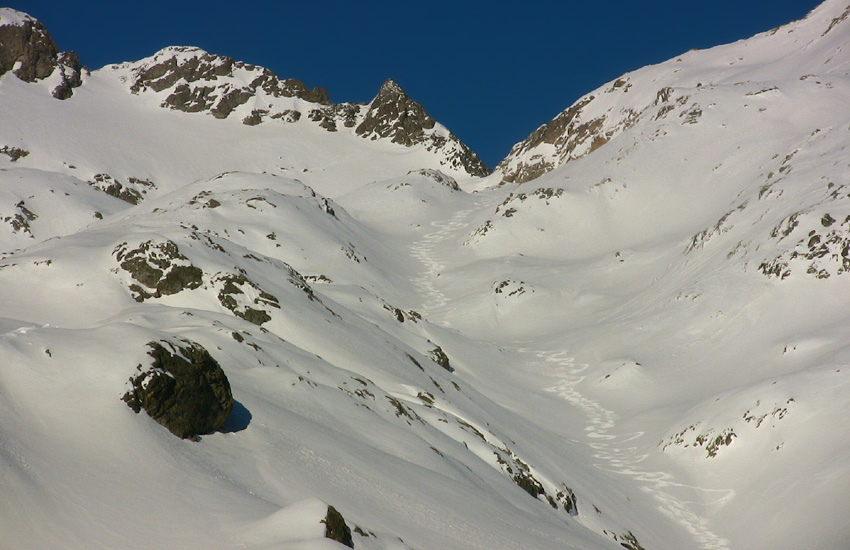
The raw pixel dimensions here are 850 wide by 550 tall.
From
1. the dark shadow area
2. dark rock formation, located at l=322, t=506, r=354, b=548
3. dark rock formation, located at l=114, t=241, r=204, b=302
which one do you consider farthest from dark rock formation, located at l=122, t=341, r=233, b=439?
dark rock formation, located at l=114, t=241, r=204, b=302

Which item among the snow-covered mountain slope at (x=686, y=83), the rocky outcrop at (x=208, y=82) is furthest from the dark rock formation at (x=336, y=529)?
the rocky outcrop at (x=208, y=82)

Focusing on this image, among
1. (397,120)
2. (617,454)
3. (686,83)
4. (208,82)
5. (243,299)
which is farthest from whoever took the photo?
(208,82)

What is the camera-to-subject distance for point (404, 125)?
389 ft

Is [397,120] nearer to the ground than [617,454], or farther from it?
farther from it

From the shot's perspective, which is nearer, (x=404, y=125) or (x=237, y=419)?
(x=237, y=419)

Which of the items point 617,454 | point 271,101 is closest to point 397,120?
point 271,101

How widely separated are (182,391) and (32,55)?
133709 mm

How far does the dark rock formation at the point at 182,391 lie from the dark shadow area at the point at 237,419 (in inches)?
8.3

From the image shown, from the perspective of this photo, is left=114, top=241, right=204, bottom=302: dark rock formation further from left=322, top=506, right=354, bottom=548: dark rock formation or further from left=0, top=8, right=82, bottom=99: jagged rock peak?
left=0, top=8, right=82, bottom=99: jagged rock peak

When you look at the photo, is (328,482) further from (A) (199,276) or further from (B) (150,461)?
(A) (199,276)

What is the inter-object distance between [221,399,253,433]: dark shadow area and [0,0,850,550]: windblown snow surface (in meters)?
0.08

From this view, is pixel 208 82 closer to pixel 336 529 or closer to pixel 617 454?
pixel 617 454

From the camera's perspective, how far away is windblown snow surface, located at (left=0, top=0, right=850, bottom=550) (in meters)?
10.9

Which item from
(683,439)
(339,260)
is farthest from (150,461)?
(339,260)
